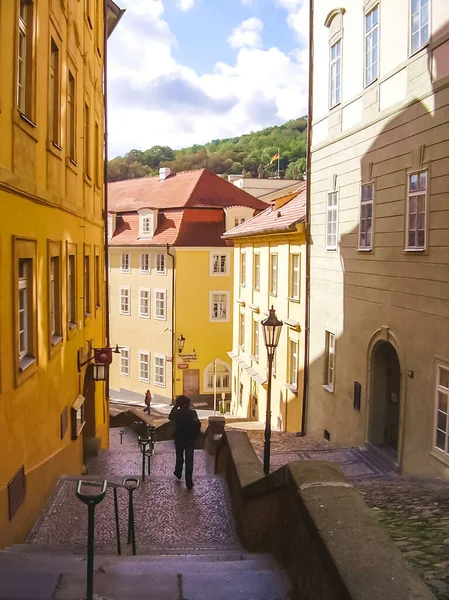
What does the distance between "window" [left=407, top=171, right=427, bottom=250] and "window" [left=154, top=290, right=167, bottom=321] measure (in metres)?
27.5

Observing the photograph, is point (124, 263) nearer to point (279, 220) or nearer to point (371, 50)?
point (279, 220)

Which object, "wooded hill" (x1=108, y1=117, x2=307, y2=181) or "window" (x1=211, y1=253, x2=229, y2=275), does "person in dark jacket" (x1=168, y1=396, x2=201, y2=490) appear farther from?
"wooded hill" (x1=108, y1=117, x2=307, y2=181)

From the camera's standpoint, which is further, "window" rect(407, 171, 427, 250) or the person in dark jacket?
"window" rect(407, 171, 427, 250)

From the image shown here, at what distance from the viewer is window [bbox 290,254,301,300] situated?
70.2ft

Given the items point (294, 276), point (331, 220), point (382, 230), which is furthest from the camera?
point (294, 276)

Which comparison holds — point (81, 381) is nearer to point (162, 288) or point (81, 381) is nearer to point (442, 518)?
point (442, 518)

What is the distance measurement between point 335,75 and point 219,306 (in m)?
23.6

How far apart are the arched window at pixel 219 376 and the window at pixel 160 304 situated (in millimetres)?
4033

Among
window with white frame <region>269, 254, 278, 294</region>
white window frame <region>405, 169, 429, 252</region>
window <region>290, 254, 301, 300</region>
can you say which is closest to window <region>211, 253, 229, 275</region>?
window with white frame <region>269, 254, 278, 294</region>

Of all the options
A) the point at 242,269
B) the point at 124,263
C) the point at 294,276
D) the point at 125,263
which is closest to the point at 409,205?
the point at 294,276

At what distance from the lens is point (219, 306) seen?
1566 inches

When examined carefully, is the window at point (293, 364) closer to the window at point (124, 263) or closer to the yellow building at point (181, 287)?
the yellow building at point (181, 287)

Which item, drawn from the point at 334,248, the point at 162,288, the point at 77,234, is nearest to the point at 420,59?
the point at 334,248

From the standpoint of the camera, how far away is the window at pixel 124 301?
42125 millimetres
